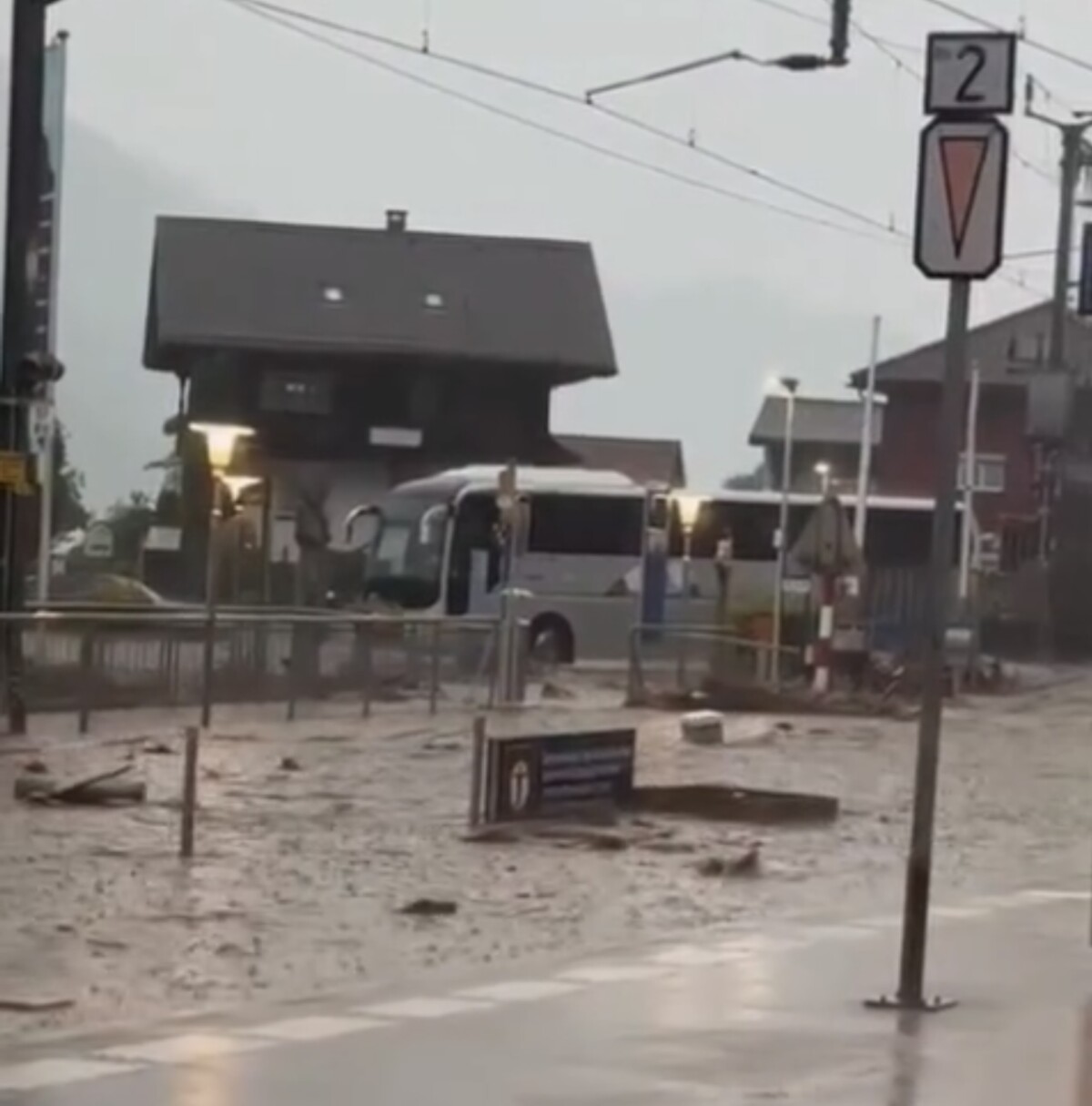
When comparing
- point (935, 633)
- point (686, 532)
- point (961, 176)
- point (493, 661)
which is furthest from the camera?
point (686, 532)

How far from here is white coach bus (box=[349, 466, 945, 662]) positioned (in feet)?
174

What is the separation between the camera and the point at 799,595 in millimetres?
51312

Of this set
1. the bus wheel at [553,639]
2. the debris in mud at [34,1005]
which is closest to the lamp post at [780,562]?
the bus wheel at [553,639]

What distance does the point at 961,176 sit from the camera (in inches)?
440

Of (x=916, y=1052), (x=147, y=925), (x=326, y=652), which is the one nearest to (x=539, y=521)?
(x=326, y=652)

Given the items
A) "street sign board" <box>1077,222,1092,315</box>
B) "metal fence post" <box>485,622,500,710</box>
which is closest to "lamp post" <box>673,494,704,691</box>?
"metal fence post" <box>485,622,500,710</box>

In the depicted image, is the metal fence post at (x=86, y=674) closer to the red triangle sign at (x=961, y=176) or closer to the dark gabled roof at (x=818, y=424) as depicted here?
the red triangle sign at (x=961, y=176)

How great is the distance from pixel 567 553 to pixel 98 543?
1730 cm

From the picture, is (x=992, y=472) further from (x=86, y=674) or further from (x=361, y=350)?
(x=86, y=674)

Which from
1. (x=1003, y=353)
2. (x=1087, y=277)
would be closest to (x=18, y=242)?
(x=1087, y=277)

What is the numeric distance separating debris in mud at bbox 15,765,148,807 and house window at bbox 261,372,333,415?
53218 mm

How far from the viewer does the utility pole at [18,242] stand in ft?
91.6

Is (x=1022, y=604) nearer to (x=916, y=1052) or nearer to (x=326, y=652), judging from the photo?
(x=326, y=652)

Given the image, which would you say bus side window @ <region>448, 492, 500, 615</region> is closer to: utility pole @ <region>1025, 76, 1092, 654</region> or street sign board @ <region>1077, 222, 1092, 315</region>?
utility pole @ <region>1025, 76, 1092, 654</region>
